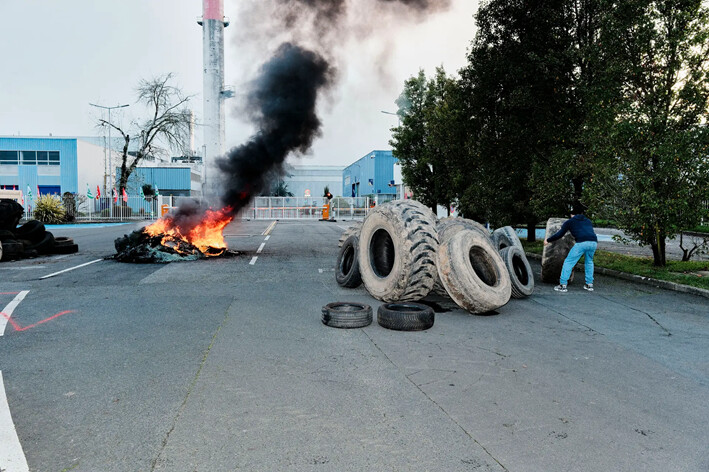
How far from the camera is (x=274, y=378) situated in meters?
4.52

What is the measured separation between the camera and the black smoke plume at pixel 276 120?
16969 millimetres

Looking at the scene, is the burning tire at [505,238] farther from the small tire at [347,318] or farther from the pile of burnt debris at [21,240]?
the pile of burnt debris at [21,240]

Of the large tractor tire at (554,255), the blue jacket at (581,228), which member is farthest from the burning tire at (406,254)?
the large tractor tire at (554,255)

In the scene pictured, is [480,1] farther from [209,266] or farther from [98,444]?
[98,444]

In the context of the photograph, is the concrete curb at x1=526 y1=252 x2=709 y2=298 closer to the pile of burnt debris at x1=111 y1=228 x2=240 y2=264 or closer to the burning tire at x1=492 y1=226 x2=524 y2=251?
the burning tire at x1=492 y1=226 x2=524 y2=251

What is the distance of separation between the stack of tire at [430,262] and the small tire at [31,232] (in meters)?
12.0

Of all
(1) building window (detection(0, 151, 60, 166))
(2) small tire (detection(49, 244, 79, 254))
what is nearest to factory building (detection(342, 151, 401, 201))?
(1) building window (detection(0, 151, 60, 166))

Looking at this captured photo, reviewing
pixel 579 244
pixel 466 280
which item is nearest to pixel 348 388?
pixel 466 280

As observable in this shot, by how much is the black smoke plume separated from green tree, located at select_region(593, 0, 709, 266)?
10496mm

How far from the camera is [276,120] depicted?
17.5 m

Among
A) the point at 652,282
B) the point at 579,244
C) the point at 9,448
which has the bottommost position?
the point at 9,448

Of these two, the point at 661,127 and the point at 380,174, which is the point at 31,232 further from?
the point at 380,174

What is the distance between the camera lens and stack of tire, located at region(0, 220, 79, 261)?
1416cm

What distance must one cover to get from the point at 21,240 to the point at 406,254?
44.9 ft
